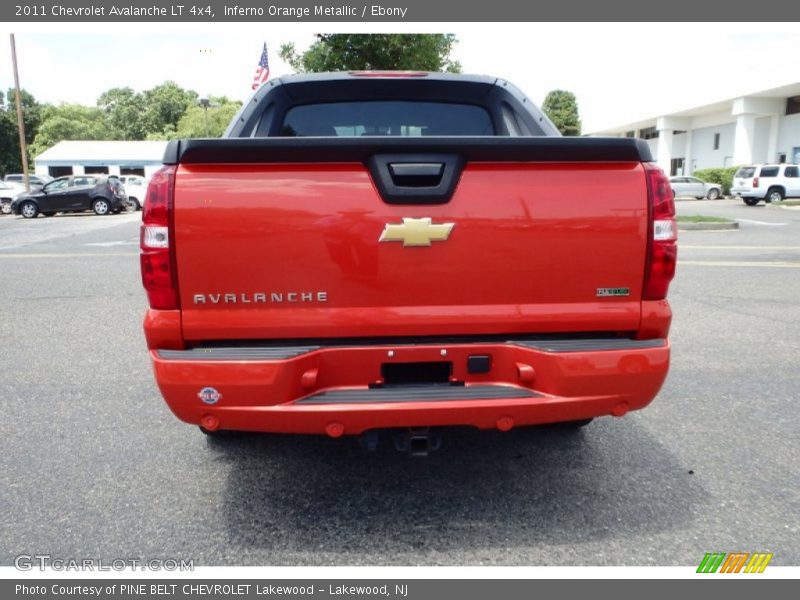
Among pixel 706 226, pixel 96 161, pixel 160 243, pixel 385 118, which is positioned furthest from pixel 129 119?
pixel 160 243

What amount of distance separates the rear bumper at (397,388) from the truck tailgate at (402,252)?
0.28 ft

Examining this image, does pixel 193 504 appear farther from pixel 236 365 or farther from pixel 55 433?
pixel 55 433

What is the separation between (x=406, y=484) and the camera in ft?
10.2

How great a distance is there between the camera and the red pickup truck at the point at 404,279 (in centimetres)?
237

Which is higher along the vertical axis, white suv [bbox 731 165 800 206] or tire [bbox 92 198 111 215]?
white suv [bbox 731 165 800 206]

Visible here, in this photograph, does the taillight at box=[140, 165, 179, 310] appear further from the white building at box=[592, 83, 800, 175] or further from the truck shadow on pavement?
the white building at box=[592, 83, 800, 175]

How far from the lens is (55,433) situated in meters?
3.72

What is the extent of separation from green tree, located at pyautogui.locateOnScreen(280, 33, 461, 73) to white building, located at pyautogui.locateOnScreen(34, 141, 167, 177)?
128 ft

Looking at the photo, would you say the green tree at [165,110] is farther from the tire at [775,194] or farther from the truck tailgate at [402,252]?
the truck tailgate at [402,252]

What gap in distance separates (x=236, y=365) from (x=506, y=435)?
189cm

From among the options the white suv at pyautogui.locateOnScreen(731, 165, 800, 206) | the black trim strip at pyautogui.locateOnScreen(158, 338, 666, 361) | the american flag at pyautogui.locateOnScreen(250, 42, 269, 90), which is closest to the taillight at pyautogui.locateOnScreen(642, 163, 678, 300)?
the black trim strip at pyautogui.locateOnScreen(158, 338, 666, 361)

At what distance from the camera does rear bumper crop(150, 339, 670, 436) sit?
7.86ft
